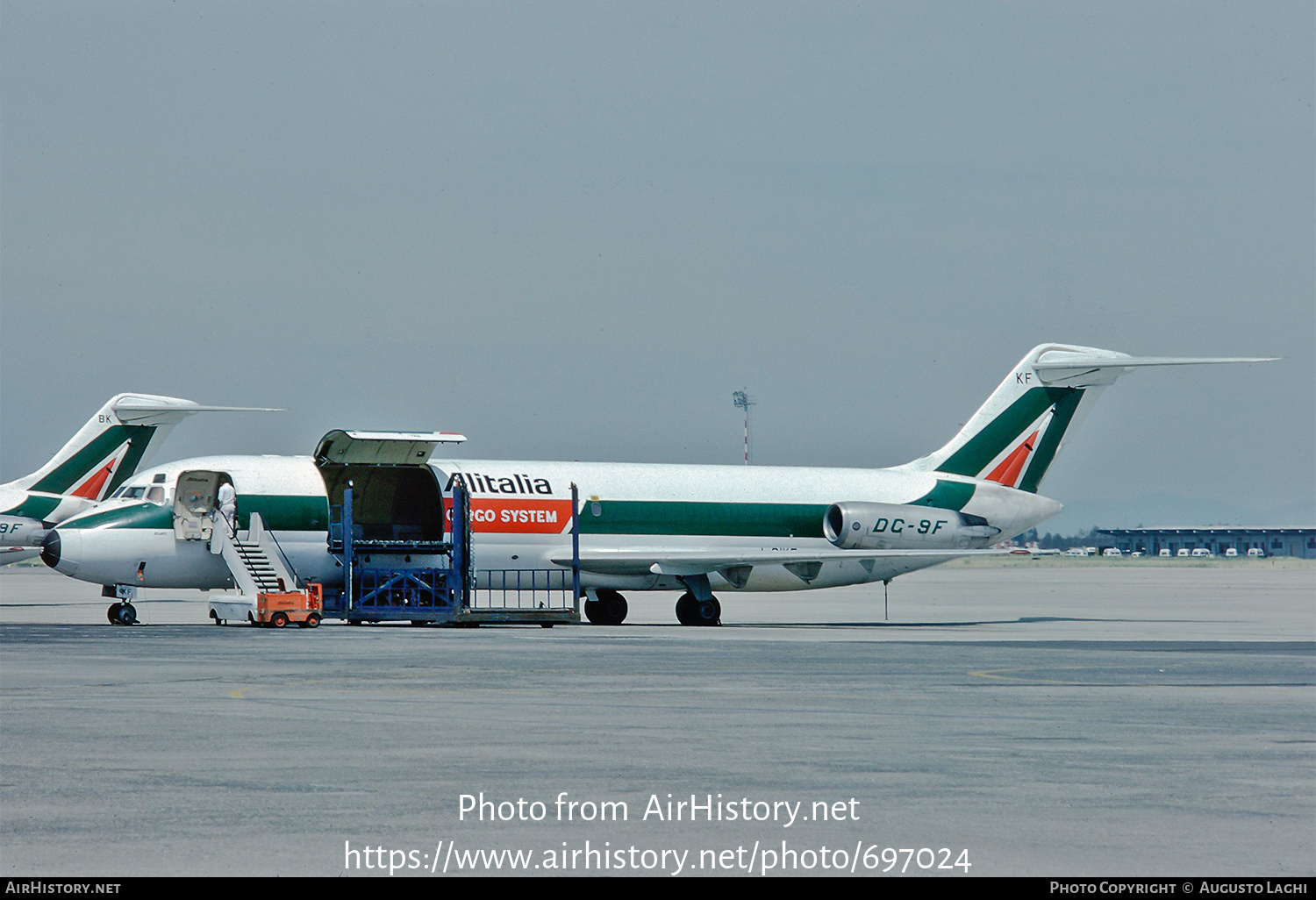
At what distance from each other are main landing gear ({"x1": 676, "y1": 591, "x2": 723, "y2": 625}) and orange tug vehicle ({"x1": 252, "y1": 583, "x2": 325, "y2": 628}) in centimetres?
983

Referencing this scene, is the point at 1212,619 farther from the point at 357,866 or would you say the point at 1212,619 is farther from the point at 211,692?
the point at 357,866

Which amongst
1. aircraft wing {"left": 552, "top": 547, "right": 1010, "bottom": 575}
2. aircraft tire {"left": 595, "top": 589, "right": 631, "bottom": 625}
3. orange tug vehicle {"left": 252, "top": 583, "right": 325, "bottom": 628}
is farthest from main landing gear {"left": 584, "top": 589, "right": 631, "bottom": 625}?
orange tug vehicle {"left": 252, "top": 583, "right": 325, "bottom": 628}

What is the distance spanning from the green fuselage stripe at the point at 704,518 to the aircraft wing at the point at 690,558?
58 centimetres

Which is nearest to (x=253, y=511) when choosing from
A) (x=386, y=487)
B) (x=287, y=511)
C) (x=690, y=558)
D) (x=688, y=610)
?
(x=287, y=511)

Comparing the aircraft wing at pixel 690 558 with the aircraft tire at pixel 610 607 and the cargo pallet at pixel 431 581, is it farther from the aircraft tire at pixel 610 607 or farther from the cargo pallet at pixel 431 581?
the aircraft tire at pixel 610 607

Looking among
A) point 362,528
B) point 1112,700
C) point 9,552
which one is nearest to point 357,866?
point 1112,700

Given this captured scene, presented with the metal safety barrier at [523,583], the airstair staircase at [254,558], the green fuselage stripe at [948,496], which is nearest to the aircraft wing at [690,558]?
the metal safety barrier at [523,583]

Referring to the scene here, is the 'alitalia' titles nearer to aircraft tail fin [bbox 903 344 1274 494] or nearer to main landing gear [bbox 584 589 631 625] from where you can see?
main landing gear [bbox 584 589 631 625]

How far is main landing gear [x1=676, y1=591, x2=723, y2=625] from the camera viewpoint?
4000 centimetres

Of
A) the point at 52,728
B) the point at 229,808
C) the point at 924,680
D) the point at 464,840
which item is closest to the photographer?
the point at 464,840

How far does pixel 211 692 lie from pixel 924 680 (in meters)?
8.71

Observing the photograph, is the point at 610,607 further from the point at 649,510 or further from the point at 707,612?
the point at 649,510

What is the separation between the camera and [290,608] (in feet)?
114
